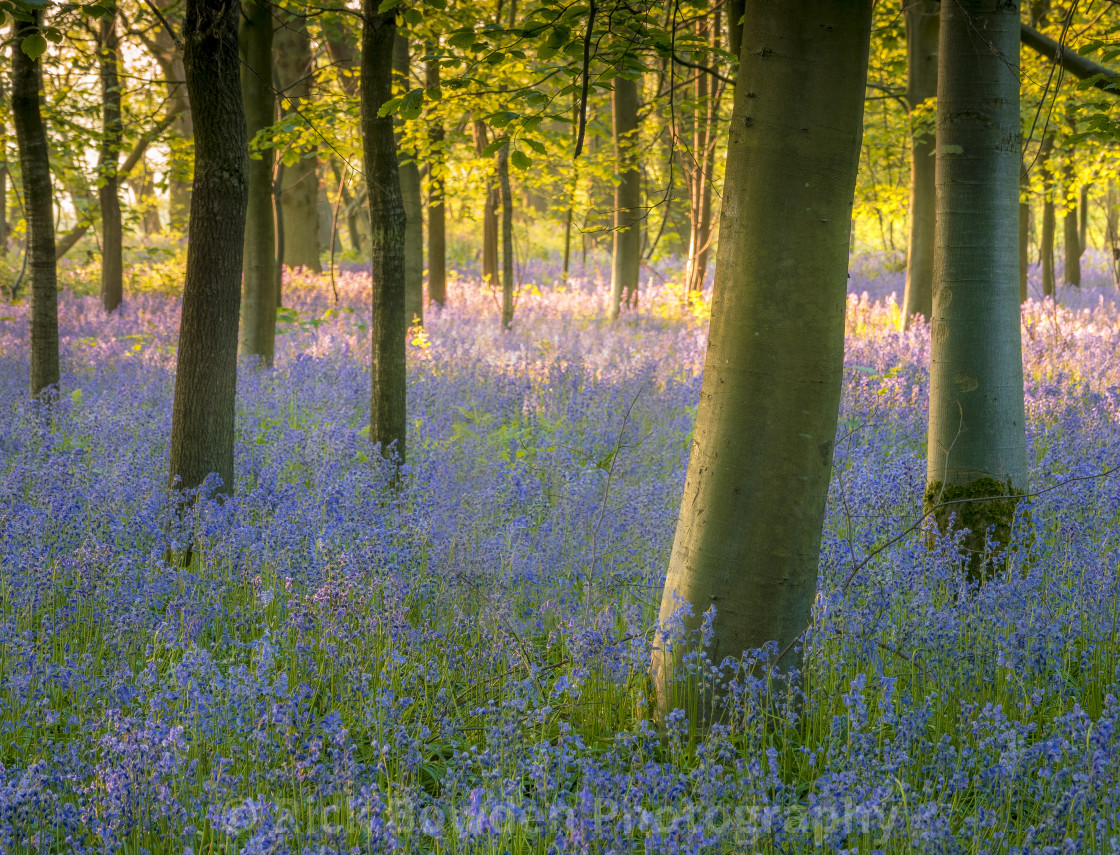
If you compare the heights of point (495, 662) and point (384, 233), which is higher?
point (384, 233)

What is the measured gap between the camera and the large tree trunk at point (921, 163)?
11.0 m

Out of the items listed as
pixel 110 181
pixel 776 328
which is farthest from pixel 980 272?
pixel 110 181

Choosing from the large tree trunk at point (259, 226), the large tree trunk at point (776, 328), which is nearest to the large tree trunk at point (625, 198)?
the large tree trunk at point (259, 226)

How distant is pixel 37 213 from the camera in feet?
24.8

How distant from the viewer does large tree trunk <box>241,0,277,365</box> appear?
9883 millimetres

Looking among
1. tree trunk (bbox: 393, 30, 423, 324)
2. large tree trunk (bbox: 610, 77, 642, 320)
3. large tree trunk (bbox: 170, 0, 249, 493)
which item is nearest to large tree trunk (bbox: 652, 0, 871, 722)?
large tree trunk (bbox: 170, 0, 249, 493)

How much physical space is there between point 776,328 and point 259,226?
873 cm

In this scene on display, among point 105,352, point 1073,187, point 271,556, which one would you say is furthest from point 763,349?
point 1073,187

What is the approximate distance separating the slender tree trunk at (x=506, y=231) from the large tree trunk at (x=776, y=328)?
9.17 meters

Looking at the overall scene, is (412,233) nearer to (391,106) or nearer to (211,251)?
(211,251)

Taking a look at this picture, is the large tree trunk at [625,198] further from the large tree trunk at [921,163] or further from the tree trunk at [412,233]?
the large tree trunk at [921,163]

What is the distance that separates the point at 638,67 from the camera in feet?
12.5

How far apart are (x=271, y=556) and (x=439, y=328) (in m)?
9.14

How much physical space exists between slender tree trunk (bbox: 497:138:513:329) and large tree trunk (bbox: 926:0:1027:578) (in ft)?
26.1
